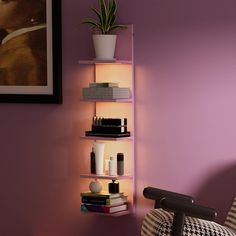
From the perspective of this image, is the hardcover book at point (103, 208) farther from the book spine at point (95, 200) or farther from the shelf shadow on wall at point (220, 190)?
the shelf shadow on wall at point (220, 190)

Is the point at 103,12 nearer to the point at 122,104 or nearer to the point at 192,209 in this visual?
the point at 122,104

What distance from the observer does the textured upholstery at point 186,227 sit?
8.77ft

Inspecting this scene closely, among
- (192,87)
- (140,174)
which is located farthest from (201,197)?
(192,87)

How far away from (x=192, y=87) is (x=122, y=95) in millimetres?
408

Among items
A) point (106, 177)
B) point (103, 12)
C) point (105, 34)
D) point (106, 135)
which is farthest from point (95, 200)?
point (103, 12)

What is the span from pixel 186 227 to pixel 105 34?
1.40 m

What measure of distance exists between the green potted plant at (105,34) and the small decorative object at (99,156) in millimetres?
515

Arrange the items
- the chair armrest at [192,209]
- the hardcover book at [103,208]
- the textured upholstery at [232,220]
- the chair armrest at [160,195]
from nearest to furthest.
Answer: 1. the chair armrest at [192,209]
2. the chair armrest at [160,195]
3. the textured upholstery at [232,220]
4. the hardcover book at [103,208]

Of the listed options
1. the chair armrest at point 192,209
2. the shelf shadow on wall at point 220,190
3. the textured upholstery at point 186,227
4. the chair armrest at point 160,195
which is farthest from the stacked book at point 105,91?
the chair armrest at point 192,209

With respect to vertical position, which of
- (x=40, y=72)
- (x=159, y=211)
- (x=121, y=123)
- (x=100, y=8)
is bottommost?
(x=159, y=211)

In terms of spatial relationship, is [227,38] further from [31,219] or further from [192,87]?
[31,219]

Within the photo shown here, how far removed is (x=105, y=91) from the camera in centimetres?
365

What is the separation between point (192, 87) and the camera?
3648 millimetres

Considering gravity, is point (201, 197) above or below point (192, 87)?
below
